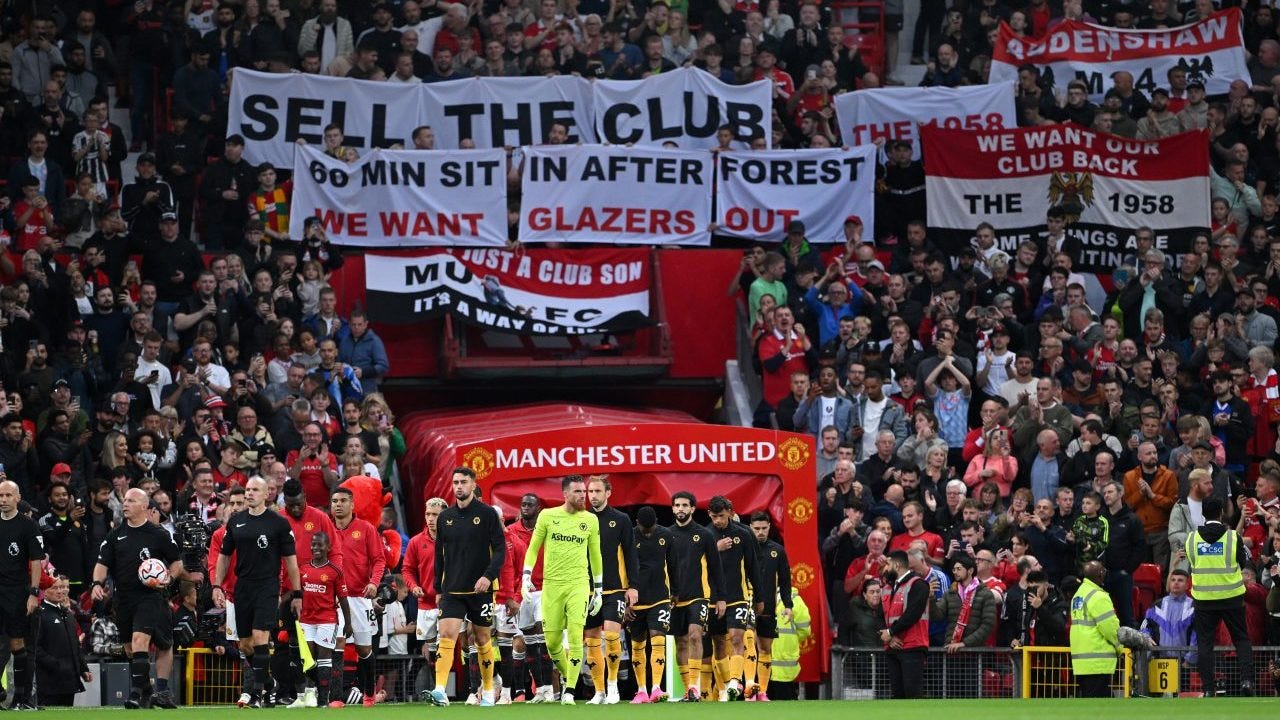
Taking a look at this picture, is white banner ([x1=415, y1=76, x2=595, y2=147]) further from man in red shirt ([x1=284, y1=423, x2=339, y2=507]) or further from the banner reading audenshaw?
man in red shirt ([x1=284, y1=423, x2=339, y2=507])

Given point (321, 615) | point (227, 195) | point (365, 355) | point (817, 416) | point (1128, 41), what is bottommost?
point (321, 615)

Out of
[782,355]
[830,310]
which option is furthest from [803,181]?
[782,355]

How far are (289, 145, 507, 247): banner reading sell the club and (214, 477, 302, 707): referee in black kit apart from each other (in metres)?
9.83

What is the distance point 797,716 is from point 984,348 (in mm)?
10624

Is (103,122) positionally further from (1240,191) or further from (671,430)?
(1240,191)

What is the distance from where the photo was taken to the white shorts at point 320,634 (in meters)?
18.4

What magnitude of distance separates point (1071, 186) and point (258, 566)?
552 inches

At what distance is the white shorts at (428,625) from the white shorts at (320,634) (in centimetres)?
173

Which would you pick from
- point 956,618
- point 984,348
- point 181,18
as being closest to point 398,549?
point 956,618

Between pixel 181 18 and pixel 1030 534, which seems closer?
pixel 1030 534

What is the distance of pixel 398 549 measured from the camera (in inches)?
808

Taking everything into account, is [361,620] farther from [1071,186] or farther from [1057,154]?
[1057,154]

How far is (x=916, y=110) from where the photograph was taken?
96.7 feet

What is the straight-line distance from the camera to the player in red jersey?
1834 centimetres
